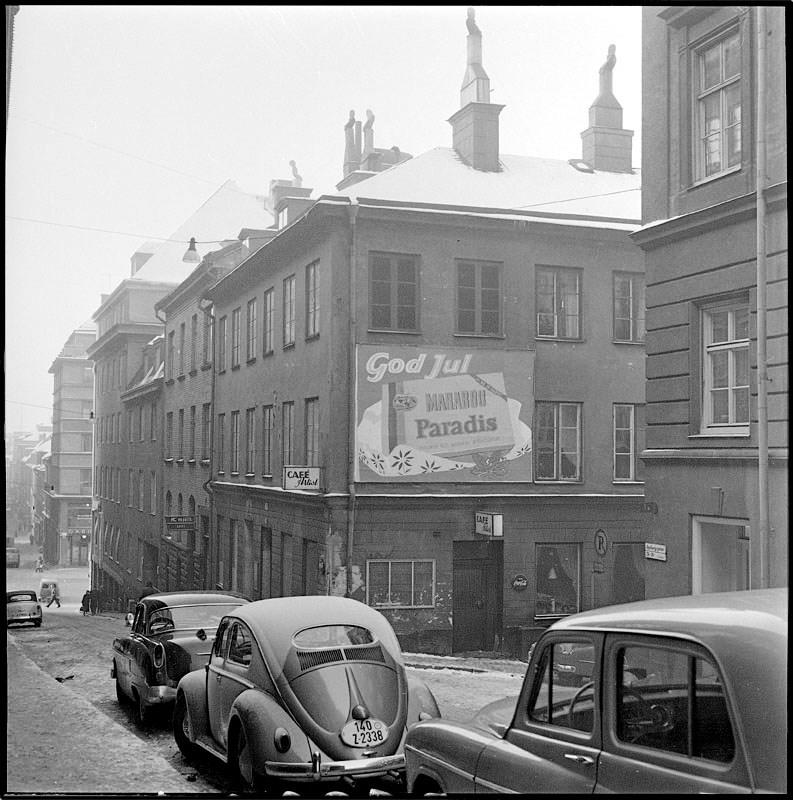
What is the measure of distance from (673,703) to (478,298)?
7.72ft

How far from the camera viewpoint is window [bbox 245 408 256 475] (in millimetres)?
4699

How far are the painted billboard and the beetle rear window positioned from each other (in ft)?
2.42

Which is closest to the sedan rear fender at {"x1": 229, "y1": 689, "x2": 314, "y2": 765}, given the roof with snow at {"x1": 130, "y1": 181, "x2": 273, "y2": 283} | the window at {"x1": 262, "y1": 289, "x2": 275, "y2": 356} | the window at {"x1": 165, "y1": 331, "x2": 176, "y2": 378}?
the window at {"x1": 262, "y1": 289, "x2": 275, "y2": 356}

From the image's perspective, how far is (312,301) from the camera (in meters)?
4.51

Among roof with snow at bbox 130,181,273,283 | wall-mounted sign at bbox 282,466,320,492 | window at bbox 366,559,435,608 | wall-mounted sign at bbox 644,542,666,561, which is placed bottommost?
window at bbox 366,559,435,608

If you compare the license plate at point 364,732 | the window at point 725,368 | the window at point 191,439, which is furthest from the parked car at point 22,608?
the window at point 725,368

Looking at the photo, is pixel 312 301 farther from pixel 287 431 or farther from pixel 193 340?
pixel 193 340

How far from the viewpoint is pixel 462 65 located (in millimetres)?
4363

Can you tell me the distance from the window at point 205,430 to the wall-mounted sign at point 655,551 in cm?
236

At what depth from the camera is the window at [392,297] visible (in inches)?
174

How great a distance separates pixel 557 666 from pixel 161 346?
2911 mm

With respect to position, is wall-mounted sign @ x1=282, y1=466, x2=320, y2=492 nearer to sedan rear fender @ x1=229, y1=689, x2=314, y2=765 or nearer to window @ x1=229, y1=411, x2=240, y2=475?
window @ x1=229, y1=411, x2=240, y2=475

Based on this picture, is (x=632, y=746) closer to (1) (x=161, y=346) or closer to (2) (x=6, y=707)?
(2) (x=6, y=707)

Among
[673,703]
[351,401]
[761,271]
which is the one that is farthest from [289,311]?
[673,703]
